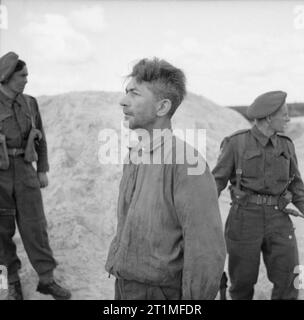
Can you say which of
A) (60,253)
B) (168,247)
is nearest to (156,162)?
(168,247)

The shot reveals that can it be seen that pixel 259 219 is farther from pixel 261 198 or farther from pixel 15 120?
pixel 15 120

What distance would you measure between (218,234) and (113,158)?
548 centimetres

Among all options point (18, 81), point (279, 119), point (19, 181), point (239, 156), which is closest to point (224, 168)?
point (239, 156)

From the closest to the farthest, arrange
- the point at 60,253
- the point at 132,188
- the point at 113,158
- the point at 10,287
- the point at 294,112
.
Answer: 1. the point at 132,188
2. the point at 10,287
3. the point at 60,253
4. the point at 113,158
5. the point at 294,112

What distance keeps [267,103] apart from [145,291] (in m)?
1.95

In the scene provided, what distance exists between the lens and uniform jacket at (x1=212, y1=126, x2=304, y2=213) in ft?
11.0

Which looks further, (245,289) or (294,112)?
(294,112)

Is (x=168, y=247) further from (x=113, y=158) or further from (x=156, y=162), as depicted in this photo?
(x=113, y=158)

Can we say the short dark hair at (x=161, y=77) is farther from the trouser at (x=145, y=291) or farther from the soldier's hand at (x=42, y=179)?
the soldier's hand at (x=42, y=179)

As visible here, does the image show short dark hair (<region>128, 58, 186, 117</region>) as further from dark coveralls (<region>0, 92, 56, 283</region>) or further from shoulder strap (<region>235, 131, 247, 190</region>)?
dark coveralls (<region>0, 92, 56, 283</region>)

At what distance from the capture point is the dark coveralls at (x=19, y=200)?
3848mm

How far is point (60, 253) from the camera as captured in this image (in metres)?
4.94

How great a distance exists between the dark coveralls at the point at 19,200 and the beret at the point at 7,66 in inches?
7.5

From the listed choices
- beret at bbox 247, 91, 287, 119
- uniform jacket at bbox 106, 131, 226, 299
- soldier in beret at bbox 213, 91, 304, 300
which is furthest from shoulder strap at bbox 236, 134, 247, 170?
uniform jacket at bbox 106, 131, 226, 299
